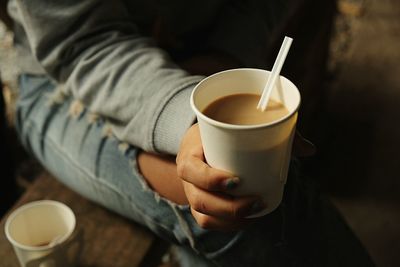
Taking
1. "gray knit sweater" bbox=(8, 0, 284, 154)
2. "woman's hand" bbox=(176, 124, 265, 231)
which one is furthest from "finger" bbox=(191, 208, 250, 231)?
"gray knit sweater" bbox=(8, 0, 284, 154)

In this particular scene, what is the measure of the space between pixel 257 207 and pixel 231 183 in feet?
0.19

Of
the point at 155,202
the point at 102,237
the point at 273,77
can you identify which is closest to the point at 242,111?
the point at 273,77

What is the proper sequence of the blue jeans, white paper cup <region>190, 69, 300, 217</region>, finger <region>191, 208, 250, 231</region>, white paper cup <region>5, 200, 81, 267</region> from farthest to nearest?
white paper cup <region>5, 200, 81, 267</region> → the blue jeans → finger <region>191, 208, 250, 231</region> → white paper cup <region>190, 69, 300, 217</region>

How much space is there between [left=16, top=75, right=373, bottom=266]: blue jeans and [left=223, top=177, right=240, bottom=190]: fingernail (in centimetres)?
17

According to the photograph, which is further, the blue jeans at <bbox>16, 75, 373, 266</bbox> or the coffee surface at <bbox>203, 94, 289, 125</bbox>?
the blue jeans at <bbox>16, 75, 373, 266</bbox>

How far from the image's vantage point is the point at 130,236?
0.90 m

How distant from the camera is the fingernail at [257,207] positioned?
1.94ft

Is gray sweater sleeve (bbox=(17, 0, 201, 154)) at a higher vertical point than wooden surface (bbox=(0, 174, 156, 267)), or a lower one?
higher

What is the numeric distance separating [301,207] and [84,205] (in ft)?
1.36

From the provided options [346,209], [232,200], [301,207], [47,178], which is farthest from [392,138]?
[232,200]

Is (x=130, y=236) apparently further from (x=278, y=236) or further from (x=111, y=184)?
(x=278, y=236)

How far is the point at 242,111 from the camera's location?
57cm

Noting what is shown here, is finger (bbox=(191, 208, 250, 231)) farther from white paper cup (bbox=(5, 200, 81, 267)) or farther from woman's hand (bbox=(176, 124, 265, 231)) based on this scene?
white paper cup (bbox=(5, 200, 81, 267))

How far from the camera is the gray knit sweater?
73 cm
